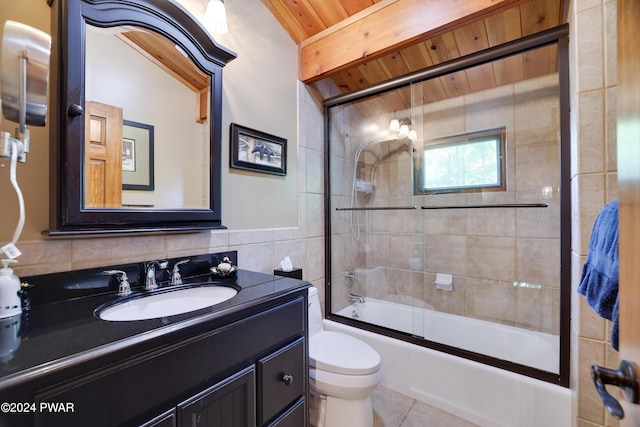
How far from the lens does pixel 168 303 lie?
1.16 m

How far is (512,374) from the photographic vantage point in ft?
5.09

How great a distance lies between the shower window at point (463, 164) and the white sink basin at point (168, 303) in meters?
1.90

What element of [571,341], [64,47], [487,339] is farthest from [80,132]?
[487,339]

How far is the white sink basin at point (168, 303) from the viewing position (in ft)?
3.31

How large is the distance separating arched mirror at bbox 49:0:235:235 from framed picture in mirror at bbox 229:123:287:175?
0.50 feet

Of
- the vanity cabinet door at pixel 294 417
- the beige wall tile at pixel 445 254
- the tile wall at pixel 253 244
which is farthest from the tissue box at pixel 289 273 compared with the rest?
the beige wall tile at pixel 445 254

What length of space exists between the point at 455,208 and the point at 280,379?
1956 mm

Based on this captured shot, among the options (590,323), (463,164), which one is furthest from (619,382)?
(463,164)

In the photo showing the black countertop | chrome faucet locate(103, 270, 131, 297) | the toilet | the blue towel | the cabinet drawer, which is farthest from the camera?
the toilet

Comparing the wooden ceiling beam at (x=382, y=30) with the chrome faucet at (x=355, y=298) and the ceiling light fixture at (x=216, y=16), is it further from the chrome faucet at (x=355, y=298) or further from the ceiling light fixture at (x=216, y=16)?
the chrome faucet at (x=355, y=298)

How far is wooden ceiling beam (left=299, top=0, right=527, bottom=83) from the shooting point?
1446mm

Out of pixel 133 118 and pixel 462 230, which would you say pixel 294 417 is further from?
pixel 462 230

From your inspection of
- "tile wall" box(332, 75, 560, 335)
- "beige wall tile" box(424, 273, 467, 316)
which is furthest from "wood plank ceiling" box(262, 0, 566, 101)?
"beige wall tile" box(424, 273, 467, 316)

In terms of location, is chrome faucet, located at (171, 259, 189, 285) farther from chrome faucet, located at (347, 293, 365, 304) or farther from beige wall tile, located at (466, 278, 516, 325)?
beige wall tile, located at (466, 278, 516, 325)
